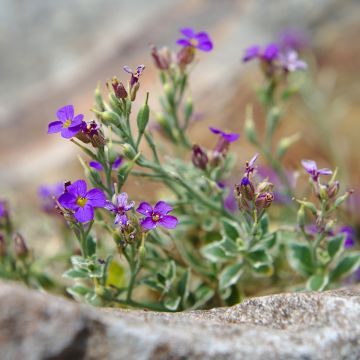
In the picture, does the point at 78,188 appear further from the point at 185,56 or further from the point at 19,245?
the point at 185,56

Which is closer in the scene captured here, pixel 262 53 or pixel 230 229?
pixel 230 229

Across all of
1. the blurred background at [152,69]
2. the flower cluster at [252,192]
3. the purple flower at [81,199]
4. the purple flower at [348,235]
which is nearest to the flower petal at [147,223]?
the purple flower at [81,199]

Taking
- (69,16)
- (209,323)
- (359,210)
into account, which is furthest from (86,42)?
(209,323)

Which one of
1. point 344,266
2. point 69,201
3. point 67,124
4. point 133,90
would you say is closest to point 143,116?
point 133,90

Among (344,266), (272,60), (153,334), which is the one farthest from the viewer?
(272,60)

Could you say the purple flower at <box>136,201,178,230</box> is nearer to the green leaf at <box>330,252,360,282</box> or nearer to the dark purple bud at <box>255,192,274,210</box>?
the dark purple bud at <box>255,192,274,210</box>

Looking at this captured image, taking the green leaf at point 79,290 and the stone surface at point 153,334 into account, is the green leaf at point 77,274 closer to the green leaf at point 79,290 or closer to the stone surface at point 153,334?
the green leaf at point 79,290
